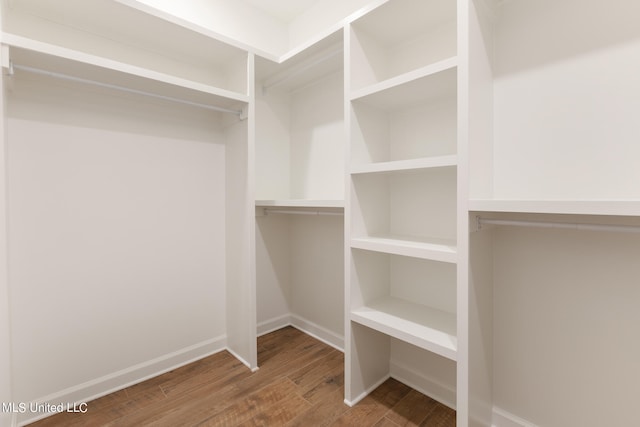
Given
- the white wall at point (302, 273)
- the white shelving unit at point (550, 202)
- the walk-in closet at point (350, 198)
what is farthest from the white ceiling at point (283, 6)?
the white wall at point (302, 273)

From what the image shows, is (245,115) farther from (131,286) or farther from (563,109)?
(563,109)

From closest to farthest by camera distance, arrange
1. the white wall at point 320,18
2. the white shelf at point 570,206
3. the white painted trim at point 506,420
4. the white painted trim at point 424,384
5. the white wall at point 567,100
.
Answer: the white shelf at point 570,206 → the white wall at point 567,100 → the white painted trim at point 506,420 → the white painted trim at point 424,384 → the white wall at point 320,18

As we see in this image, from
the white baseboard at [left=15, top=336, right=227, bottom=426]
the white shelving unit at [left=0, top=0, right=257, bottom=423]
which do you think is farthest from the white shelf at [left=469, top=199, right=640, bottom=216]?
the white baseboard at [left=15, top=336, right=227, bottom=426]

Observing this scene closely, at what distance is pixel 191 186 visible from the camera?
7.25ft

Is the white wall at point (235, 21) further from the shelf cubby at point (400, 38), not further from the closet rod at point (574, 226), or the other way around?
the closet rod at point (574, 226)

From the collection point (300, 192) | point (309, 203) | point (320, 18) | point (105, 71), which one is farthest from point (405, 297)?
point (320, 18)

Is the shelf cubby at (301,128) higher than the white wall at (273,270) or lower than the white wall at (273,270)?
higher

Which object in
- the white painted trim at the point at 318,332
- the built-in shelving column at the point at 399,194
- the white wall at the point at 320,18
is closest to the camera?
the built-in shelving column at the point at 399,194

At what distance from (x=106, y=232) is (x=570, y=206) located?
7.73ft

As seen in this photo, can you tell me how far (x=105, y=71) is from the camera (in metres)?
1.58

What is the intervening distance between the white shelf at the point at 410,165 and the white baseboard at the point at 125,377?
1.78m

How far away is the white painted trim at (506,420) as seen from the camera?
149cm

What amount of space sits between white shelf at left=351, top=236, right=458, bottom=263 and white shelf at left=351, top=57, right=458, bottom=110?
806 mm

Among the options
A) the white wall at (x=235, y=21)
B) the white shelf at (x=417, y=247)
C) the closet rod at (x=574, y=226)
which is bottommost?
the white shelf at (x=417, y=247)
